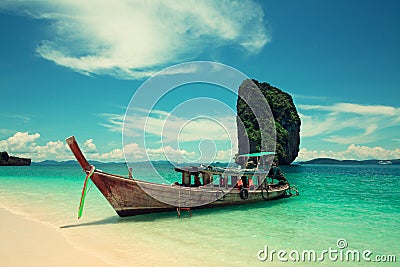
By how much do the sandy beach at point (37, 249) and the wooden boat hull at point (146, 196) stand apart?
227cm

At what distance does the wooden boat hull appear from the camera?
1059 centimetres

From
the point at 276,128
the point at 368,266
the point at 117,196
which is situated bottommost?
the point at 368,266

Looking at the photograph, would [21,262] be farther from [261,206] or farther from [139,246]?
[261,206]

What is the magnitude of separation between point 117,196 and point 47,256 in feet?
13.5

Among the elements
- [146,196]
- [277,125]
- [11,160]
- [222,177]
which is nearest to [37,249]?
[146,196]

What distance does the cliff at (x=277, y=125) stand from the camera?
8376cm

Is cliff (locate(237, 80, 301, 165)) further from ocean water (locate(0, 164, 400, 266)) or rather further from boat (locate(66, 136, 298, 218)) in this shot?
ocean water (locate(0, 164, 400, 266))

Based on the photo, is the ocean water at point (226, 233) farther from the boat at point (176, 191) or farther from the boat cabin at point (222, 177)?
the boat cabin at point (222, 177)

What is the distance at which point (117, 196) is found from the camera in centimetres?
1079

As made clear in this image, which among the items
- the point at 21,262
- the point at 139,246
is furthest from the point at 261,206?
the point at 21,262

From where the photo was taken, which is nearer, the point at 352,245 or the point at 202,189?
the point at 352,245

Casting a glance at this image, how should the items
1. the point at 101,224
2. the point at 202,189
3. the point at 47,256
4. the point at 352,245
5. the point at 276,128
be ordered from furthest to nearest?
the point at 276,128, the point at 202,189, the point at 101,224, the point at 352,245, the point at 47,256

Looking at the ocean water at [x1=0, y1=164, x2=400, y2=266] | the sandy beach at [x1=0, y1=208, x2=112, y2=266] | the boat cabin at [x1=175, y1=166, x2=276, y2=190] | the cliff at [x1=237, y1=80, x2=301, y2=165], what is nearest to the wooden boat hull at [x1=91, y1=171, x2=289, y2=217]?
the ocean water at [x1=0, y1=164, x2=400, y2=266]

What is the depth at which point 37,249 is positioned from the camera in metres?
7.25
